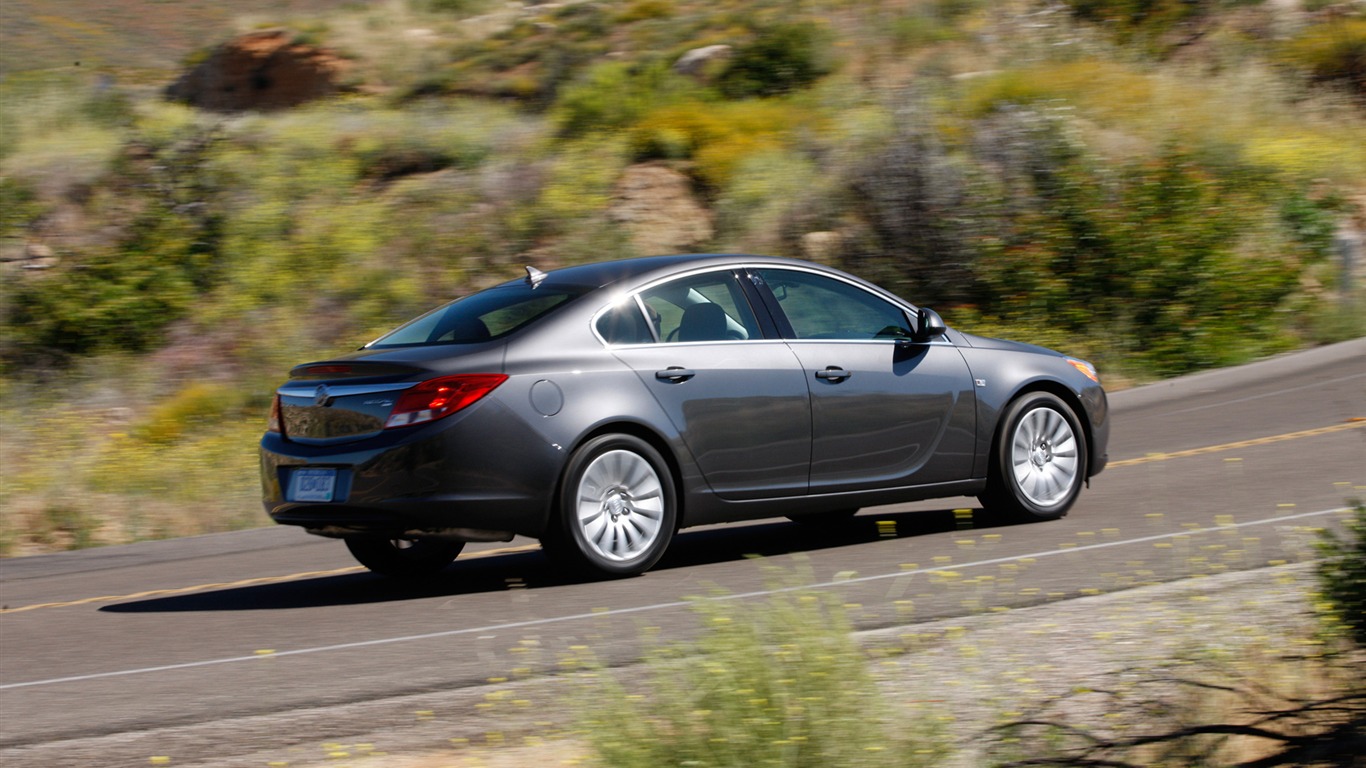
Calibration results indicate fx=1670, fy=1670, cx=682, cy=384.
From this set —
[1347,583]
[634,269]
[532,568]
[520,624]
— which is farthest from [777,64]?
[1347,583]

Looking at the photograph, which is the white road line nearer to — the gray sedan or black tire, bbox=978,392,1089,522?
the gray sedan

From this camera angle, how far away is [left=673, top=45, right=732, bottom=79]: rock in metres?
26.9

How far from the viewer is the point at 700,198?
21828 millimetres

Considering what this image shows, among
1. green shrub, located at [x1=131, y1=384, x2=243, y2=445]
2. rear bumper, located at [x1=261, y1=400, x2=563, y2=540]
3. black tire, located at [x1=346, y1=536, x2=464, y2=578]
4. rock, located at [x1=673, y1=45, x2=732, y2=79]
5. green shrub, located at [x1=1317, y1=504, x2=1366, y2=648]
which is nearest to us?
green shrub, located at [x1=1317, y1=504, x2=1366, y2=648]

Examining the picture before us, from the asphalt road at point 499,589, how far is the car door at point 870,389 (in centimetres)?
45

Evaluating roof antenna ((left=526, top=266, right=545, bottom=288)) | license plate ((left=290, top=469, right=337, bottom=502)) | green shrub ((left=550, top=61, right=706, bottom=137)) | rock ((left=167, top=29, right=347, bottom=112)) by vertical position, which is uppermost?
rock ((left=167, top=29, right=347, bottom=112))

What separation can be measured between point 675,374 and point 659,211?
43.3ft

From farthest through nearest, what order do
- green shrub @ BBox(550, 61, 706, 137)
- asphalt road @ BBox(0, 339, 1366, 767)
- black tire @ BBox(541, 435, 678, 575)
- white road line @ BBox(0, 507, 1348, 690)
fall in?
green shrub @ BBox(550, 61, 706, 137), black tire @ BBox(541, 435, 678, 575), white road line @ BBox(0, 507, 1348, 690), asphalt road @ BBox(0, 339, 1366, 767)

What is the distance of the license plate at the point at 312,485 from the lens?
7.99 metres

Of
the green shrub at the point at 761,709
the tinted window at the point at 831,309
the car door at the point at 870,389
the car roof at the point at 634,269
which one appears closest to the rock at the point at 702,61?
the tinted window at the point at 831,309

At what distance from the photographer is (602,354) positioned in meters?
8.21

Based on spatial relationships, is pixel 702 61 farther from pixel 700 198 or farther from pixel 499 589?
pixel 499 589

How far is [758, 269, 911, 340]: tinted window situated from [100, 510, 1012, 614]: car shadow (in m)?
1.20

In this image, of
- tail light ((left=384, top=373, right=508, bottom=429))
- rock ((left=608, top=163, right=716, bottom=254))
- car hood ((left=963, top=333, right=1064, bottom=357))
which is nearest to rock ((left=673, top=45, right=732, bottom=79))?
rock ((left=608, top=163, right=716, bottom=254))
